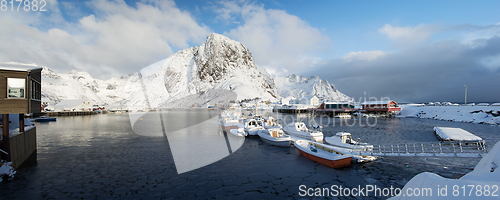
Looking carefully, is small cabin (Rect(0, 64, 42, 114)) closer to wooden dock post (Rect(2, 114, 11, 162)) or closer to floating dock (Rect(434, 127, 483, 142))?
wooden dock post (Rect(2, 114, 11, 162))

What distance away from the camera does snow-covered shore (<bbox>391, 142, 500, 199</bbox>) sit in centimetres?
427

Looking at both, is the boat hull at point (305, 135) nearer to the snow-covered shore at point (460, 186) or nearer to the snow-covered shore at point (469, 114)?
the snow-covered shore at point (460, 186)

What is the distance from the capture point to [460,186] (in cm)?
454

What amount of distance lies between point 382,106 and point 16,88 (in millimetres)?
88443

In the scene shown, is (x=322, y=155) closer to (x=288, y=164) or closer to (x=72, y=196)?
(x=288, y=164)

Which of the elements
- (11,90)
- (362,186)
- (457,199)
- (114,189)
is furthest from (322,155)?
(11,90)

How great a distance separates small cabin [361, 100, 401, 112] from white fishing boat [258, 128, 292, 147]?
64.0 meters

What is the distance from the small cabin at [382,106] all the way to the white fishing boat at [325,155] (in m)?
67.4

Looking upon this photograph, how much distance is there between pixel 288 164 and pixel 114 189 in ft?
39.8

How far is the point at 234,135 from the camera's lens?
30.6m

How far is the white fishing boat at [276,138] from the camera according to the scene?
22922 millimetres

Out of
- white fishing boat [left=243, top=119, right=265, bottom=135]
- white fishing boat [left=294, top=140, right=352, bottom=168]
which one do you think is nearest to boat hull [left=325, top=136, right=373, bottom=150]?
white fishing boat [left=294, top=140, right=352, bottom=168]

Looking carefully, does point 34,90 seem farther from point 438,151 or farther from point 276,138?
point 438,151

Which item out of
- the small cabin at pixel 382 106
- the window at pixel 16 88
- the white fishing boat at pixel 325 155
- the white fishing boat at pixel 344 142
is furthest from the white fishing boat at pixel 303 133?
the small cabin at pixel 382 106
